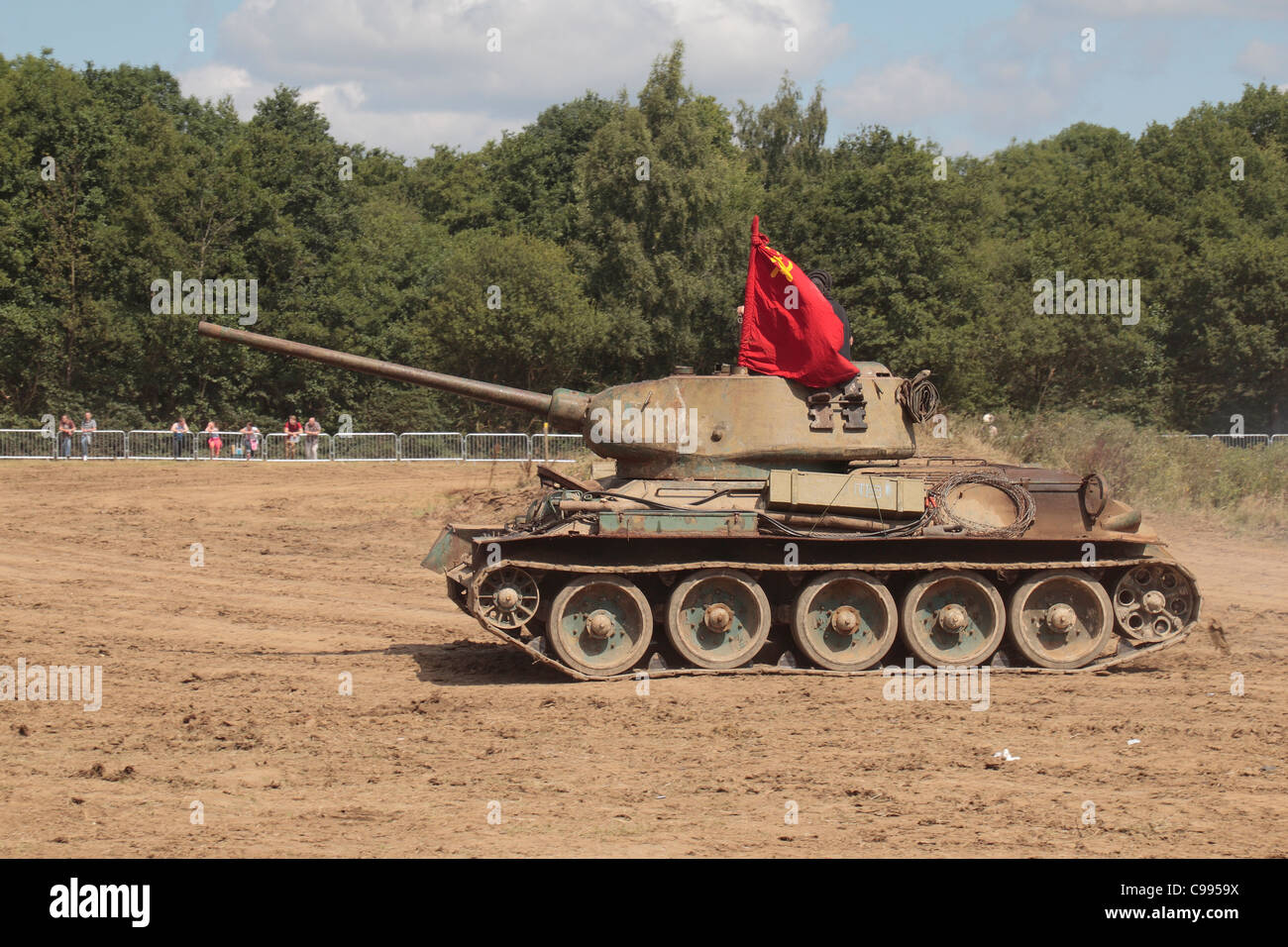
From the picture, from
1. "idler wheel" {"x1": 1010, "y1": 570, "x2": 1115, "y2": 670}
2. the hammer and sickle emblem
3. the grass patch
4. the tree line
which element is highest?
the tree line

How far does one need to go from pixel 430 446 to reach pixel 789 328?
904 inches

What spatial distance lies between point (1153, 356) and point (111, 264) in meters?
34.9

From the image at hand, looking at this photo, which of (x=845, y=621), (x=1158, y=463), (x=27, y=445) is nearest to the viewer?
(x=845, y=621)

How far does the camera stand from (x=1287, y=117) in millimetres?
67188

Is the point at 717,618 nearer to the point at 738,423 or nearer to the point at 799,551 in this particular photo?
the point at 799,551

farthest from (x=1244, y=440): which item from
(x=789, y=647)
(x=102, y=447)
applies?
(x=102, y=447)

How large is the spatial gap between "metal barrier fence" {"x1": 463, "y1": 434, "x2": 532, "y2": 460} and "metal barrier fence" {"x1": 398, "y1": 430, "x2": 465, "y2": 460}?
0.23m

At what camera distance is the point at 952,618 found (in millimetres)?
14047

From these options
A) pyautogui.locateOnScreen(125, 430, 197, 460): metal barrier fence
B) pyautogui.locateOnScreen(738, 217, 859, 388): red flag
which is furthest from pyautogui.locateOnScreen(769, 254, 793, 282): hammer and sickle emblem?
pyautogui.locateOnScreen(125, 430, 197, 460): metal barrier fence

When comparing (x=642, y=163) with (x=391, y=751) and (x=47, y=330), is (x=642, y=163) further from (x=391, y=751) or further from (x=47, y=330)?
(x=391, y=751)

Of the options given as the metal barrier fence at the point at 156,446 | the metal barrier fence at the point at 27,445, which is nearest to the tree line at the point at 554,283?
A: the metal barrier fence at the point at 27,445

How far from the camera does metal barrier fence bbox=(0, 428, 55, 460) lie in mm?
36406

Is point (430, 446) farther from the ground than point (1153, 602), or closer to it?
farther from the ground

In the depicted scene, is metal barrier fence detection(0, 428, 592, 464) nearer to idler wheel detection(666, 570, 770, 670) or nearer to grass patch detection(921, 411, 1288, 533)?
grass patch detection(921, 411, 1288, 533)
